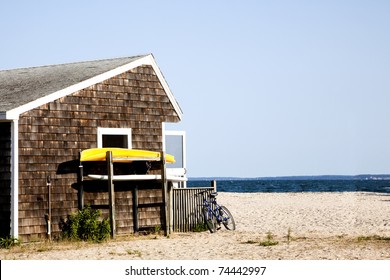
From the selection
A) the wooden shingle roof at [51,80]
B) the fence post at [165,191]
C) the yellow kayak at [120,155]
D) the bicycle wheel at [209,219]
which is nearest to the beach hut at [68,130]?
the wooden shingle roof at [51,80]

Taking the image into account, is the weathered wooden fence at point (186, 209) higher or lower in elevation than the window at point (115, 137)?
lower

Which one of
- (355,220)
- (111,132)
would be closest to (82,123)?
(111,132)

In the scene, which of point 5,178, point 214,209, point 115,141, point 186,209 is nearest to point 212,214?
point 214,209

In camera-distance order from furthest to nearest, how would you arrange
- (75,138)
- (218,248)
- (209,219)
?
1. (209,219)
2. (75,138)
3. (218,248)

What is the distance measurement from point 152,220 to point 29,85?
17.4 ft

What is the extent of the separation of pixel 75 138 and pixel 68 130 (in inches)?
12.6

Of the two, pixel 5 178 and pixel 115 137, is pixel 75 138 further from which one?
pixel 115 137

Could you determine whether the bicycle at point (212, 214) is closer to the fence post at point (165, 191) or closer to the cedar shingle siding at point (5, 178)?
the fence post at point (165, 191)

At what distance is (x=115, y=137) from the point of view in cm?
2516

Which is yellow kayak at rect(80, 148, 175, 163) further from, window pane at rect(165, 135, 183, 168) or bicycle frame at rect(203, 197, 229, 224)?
bicycle frame at rect(203, 197, 229, 224)

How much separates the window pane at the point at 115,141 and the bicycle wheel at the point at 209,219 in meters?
3.19

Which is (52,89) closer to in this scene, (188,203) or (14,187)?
(14,187)

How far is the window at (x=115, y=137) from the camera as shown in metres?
23.1

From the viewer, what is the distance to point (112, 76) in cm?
2344
